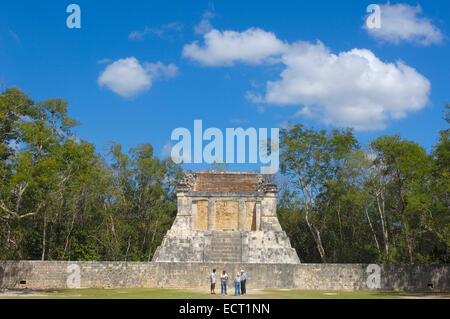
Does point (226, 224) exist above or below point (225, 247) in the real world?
above

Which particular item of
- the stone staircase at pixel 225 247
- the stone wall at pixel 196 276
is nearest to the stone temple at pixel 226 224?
the stone staircase at pixel 225 247

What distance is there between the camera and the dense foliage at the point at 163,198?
70.7 ft

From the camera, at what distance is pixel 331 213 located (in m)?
35.5

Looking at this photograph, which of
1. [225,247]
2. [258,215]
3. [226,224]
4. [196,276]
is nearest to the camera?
[196,276]

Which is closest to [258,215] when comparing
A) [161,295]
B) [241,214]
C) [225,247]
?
[241,214]

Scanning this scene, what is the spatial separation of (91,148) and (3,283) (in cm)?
716

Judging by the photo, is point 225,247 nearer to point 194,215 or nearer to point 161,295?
point 194,215

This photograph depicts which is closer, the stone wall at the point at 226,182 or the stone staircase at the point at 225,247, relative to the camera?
the stone staircase at the point at 225,247

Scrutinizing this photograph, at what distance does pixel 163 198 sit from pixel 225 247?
1445 cm

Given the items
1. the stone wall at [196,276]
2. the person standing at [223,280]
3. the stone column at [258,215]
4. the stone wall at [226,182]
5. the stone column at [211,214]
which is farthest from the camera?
the stone wall at [226,182]

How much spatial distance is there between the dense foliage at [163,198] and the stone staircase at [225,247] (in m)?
7.25

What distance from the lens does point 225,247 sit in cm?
2581

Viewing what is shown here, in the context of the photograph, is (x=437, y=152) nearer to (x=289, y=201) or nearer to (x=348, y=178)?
(x=348, y=178)

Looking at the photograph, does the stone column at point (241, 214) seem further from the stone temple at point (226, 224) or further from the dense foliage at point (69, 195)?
the dense foliage at point (69, 195)
